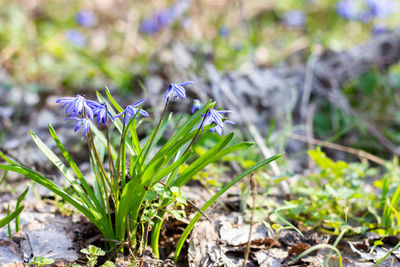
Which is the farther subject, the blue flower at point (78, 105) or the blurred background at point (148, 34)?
the blurred background at point (148, 34)

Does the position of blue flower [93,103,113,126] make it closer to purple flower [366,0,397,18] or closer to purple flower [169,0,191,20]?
purple flower [169,0,191,20]

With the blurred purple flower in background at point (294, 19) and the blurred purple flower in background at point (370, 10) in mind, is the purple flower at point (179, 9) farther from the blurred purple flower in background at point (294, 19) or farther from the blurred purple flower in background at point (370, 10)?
the blurred purple flower in background at point (370, 10)

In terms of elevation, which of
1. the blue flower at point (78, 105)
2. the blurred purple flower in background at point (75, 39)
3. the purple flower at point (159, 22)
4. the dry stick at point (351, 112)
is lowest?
the dry stick at point (351, 112)

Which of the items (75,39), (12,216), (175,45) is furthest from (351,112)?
(75,39)

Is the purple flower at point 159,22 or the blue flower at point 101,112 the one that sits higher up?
the purple flower at point 159,22

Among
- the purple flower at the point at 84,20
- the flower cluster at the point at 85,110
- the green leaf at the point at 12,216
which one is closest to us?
the flower cluster at the point at 85,110

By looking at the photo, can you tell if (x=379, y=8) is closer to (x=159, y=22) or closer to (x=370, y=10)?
(x=370, y=10)

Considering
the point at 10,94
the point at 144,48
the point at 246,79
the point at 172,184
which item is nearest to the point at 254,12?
the point at 144,48

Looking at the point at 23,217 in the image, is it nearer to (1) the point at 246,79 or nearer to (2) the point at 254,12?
(1) the point at 246,79

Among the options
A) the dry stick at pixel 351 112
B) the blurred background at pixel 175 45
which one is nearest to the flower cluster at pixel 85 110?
the blurred background at pixel 175 45
